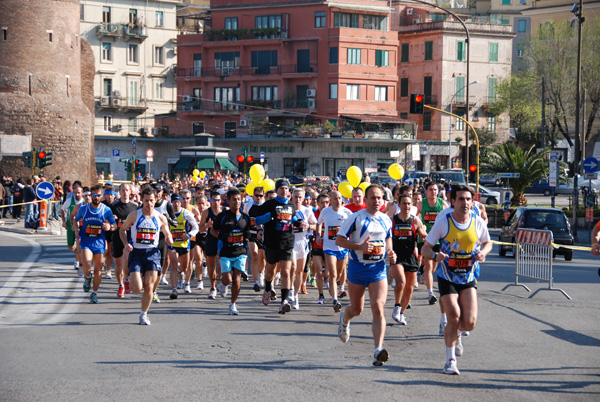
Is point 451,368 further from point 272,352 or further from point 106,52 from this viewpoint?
point 106,52

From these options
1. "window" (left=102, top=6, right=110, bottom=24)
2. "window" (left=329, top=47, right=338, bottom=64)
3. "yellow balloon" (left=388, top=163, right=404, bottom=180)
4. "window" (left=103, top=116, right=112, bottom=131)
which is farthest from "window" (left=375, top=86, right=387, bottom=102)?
"yellow balloon" (left=388, top=163, right=404, bottom=180)

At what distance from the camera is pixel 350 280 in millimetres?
9031

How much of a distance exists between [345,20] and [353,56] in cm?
318

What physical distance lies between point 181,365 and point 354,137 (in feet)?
194

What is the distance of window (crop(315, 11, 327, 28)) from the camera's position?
69250mm

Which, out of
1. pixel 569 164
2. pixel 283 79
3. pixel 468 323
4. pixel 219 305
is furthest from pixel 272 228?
pixel 283 79

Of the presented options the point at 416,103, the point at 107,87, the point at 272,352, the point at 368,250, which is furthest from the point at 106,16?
the point at 368,250

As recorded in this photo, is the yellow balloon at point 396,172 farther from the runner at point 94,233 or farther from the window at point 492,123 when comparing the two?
the window at point 492,123

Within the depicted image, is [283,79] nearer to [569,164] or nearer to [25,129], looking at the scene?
[569,164]

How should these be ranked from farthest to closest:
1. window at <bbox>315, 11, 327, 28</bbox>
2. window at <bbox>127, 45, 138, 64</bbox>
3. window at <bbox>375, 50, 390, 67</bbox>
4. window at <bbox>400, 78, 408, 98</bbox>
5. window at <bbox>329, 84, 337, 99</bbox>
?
window at <bbox>127, 45, 138, 64</bbox>
window at <bbox>400, 78, 408, 98</bbox>
window at <bbox>375, 50, 390, 67</bbox>
window at <bbox>315, 11, 327, 28</bbox>
window at <bbox>329, 84, 337, 99</bbox>

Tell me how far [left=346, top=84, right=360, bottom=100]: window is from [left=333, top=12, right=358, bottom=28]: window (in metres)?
5.13

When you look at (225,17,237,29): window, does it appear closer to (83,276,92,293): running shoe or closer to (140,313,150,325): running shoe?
(83,276,92,293): running shoe

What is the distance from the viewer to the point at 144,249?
11.0m

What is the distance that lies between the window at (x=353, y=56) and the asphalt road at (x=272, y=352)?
55.9 metres
